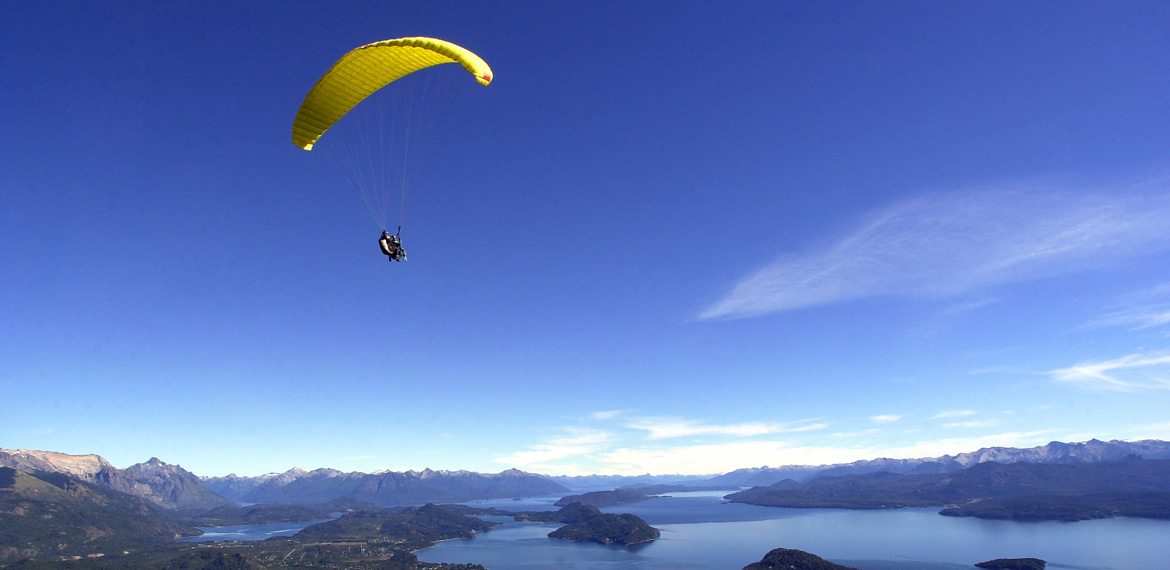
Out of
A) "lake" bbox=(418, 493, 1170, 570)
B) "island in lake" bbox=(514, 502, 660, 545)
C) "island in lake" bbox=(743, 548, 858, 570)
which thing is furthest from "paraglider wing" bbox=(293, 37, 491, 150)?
"island in lake" bbox=(514, 502, 660, 545)

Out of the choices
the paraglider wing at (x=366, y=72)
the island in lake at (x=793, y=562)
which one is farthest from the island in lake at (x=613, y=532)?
the paraglider wing at (x=366, y=72)

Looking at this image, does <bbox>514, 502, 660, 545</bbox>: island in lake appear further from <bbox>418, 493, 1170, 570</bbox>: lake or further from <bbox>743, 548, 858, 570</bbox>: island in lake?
<bbox>743, 548, 858, 570</bbox>: island in lake

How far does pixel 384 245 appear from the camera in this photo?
25672mm

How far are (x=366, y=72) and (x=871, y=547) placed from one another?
562ft

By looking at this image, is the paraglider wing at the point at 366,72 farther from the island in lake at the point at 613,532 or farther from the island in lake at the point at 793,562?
the island in lake at the point at 613,532

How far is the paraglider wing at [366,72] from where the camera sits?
2044cm

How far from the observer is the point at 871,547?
469 ft

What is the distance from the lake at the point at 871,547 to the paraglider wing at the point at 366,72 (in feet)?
418

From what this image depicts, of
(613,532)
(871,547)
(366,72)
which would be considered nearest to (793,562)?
(871,547)

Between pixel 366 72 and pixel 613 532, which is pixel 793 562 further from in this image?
pixel 366 72

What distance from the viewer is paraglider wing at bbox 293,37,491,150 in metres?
20.4

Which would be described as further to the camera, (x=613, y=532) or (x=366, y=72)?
(x=613, y=532)

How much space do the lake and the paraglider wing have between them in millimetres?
127538

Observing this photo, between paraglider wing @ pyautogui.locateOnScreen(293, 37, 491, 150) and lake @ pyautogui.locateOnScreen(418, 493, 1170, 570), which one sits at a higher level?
paraglider wing @ pyautogui.locateOnScreen(293, 37, 491, 150)
